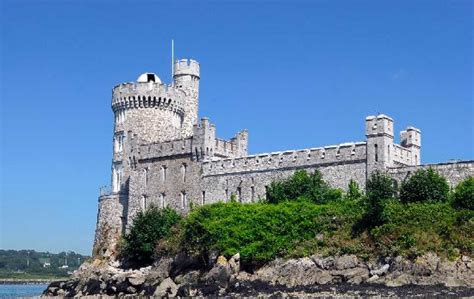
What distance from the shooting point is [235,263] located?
42500 millimetres

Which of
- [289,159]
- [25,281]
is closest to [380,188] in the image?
[289,159]

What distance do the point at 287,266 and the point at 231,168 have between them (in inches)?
506

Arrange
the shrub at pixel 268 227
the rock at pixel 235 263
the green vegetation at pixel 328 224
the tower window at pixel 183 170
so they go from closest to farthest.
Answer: the green vegetation at pixel 328 224
the shrub at pixel 268 227
the rock at pixel 235 263
the tower window at pixel 183 170

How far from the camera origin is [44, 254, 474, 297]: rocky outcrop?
35.6 metres

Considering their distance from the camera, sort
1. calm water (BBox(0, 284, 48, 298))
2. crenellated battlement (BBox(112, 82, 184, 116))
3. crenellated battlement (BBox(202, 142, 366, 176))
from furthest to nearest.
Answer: calm water (BBox(0, 284, 48, 298)) → crenellated battlement (BBox(112, 82, 184, 116)) → crenellated battlement (BBox(202, 142, 366, 176))

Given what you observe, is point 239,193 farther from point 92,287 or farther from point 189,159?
point 92,287

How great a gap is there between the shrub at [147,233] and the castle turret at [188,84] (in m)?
11.4

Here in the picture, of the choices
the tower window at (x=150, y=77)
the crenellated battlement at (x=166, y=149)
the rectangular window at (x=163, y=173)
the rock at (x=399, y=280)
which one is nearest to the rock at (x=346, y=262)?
the rock at (x=399, y=280)

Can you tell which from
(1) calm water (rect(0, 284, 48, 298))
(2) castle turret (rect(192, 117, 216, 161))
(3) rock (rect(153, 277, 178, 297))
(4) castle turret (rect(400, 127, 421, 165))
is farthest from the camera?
(1) calm water (rect(0, 284, 48, 298))

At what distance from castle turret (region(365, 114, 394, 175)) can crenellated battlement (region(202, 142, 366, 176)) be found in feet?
2.22

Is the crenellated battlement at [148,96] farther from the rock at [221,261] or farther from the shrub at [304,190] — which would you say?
the rock at [221,261]

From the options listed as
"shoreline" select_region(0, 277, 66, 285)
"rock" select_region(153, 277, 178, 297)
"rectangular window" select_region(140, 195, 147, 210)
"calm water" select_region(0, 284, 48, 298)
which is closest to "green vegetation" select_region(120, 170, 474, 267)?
"rock" select_region(153, 277, 178, 297)

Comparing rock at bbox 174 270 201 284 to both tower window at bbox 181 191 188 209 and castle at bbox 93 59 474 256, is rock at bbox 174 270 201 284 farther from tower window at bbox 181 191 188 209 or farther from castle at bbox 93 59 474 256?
tower window at bbox 181 191 188 209

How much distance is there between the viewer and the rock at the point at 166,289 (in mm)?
41312
